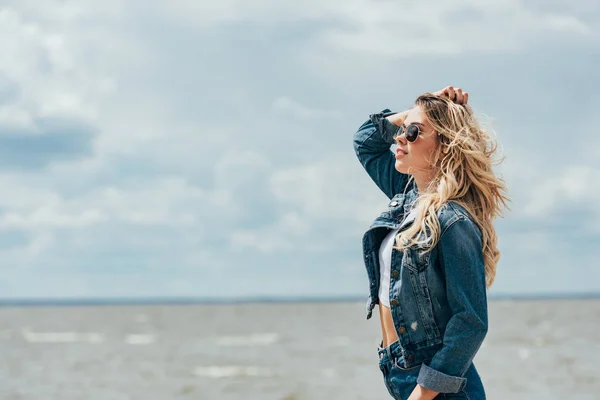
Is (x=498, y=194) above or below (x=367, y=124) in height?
below

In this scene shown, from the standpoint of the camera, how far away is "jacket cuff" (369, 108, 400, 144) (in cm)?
363

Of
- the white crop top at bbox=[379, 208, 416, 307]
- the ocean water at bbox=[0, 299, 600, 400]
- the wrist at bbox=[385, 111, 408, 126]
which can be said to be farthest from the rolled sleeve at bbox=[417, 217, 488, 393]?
the ocean water at bbox=[0, 299, 600, 400]

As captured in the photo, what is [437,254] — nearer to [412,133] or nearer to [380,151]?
[412,133]

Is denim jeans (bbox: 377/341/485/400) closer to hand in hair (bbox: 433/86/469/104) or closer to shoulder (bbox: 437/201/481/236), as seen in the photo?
shoulder (bbox: 437/201/481/236)

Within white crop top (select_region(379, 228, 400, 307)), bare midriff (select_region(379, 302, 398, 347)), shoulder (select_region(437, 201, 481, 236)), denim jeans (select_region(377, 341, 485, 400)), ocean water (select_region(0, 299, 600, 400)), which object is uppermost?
shoulder (select_region(437, 201, 481, 236))

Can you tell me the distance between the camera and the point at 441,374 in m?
2.99

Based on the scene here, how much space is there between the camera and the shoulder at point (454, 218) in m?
3.00

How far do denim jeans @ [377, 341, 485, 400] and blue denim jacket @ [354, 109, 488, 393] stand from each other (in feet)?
0.14

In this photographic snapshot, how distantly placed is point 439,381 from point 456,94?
112cm

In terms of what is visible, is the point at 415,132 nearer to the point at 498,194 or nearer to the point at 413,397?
the point at 498,194

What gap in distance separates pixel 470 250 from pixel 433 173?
1.35 feet

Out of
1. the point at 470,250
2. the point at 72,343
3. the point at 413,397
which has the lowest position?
the point at 72,343

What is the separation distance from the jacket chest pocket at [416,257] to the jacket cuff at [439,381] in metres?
0.37

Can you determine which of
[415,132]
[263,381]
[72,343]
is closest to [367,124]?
[415,132]
